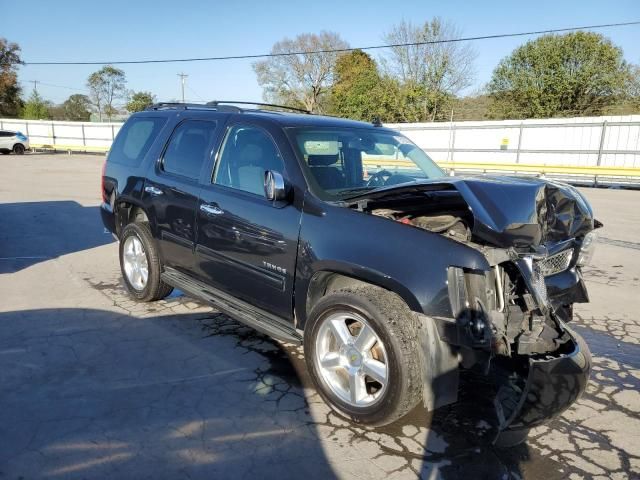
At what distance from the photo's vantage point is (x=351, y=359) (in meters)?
2.94

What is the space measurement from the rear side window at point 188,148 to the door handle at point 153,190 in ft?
0.65

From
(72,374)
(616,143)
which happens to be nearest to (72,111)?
(616,143)

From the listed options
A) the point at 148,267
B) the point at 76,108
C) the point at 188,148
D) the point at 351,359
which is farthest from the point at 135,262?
the point at 76,108

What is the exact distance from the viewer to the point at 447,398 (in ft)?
8.87

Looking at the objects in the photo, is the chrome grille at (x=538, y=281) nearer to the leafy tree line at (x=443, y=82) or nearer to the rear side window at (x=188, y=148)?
the rear side window at (x=188, y=148)

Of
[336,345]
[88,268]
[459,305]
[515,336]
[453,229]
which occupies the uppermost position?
[453,229]

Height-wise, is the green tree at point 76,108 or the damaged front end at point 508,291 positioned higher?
the green tree at point 76,108

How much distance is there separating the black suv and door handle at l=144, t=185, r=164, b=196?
123 mm

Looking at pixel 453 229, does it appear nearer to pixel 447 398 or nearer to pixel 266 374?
pixel 447 398

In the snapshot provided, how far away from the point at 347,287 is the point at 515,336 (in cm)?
100

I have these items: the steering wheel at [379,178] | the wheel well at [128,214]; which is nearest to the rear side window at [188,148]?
the wheel well at [128,214]

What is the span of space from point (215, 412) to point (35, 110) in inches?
2726

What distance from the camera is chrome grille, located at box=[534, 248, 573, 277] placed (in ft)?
10.2

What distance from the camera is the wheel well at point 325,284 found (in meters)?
3.08
